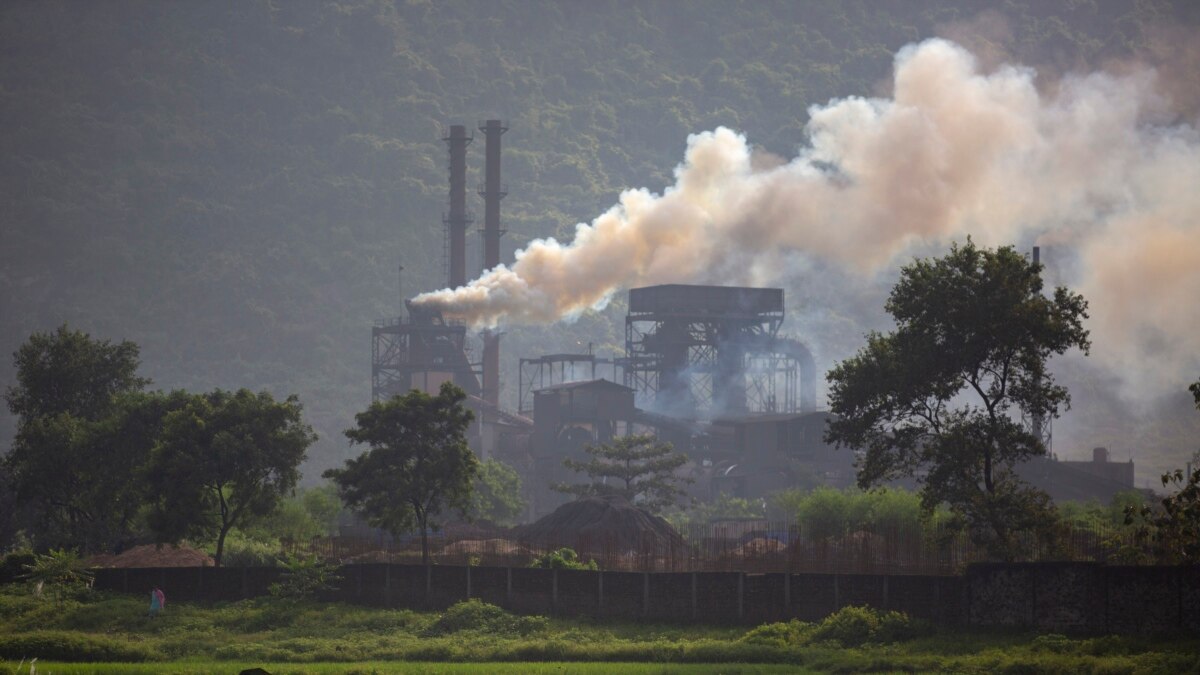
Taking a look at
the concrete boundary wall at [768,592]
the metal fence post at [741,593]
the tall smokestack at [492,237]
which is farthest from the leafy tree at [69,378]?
the tall smokestack at [492,237]

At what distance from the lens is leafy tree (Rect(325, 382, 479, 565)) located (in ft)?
241

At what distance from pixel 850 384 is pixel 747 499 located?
80.9m

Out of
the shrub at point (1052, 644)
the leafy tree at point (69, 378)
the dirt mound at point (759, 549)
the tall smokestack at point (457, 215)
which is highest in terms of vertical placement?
the tall smokestack at point (457, 215)

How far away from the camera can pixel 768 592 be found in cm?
5694

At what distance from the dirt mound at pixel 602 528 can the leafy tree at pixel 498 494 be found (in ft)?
94.5

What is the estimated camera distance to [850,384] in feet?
192

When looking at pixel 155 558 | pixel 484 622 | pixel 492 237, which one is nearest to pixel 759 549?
pixel 484 622

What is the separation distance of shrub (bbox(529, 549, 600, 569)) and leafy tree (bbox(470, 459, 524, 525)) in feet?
183

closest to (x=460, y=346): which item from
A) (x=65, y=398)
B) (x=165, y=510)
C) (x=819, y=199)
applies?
(x=819, y=199)

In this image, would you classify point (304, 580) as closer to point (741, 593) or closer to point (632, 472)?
point (741, 593)

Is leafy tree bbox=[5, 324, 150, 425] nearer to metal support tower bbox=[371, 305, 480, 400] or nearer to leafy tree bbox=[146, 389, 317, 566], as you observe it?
leafy tree bbox=[146, 389, 317, 566]

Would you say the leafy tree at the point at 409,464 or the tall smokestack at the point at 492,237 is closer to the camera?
the leafy tree at the point at 409,464

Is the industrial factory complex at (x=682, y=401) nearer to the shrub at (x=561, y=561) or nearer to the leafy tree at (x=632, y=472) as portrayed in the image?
the leafy tree at (x=632, y=472)

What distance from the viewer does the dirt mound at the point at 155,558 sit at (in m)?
74.8
